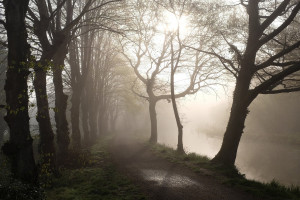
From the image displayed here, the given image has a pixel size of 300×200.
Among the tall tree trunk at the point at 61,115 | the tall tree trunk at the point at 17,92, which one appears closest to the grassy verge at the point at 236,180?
the tall tree trunk at the point at 61,115

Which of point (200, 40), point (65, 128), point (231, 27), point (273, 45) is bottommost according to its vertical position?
point (65, 128)

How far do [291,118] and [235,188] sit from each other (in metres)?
37.6

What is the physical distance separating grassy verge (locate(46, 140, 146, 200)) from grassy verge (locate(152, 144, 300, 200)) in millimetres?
3141

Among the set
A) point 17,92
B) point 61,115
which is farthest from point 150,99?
point 17,92

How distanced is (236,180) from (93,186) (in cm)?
488

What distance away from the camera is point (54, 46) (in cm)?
955

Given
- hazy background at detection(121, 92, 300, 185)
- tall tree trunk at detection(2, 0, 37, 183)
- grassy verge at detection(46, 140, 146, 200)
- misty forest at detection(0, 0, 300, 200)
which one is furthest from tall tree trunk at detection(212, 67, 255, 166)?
tall tree trunk at detection(2, 0, 37, 183)

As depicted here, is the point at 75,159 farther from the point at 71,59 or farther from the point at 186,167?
the point at 71,59

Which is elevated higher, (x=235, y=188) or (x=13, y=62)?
(x=13, y=62)

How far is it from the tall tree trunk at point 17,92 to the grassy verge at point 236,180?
626 cm

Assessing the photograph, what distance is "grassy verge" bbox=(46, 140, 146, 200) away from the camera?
8156 millimetres

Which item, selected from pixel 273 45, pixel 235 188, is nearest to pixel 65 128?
pixel 235 188

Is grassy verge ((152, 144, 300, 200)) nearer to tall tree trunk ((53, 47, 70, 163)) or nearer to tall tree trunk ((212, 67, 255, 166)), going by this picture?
tall tree trunk ((212, 67, 255, 166))

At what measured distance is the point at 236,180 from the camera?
9344 mm
